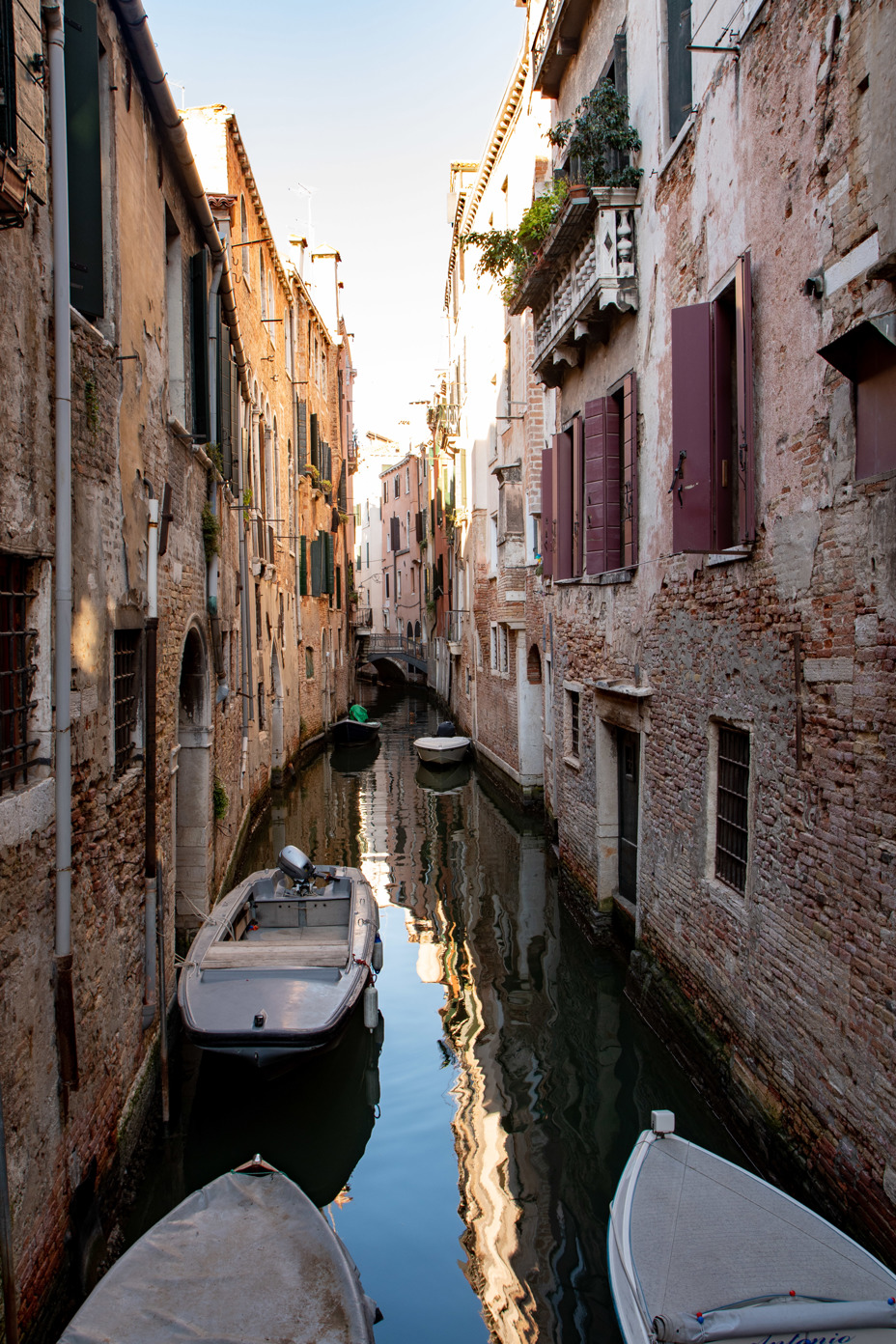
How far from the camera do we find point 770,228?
5742 mm

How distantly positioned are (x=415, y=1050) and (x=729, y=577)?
4706 mm

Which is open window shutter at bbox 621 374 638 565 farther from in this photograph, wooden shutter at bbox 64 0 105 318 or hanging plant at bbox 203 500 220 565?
wooden shutter at bbox 64 0 105 318

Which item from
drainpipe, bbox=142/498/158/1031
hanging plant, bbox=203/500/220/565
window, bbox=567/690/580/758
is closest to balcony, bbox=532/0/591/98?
hanging plant, bbox=203/500/220/565

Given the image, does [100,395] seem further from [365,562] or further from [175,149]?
[365,562]

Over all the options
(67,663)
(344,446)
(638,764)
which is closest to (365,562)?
(344,446)

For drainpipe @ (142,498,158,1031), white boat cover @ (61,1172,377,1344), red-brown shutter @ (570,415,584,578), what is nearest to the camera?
white boat cover @ (61,1172,377,1344)

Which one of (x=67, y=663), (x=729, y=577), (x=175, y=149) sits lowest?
(x=67, y=663)

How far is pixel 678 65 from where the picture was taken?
789 centimetres

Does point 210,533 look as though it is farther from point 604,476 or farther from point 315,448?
point 315,448

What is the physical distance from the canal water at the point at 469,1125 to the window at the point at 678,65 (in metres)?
7.44

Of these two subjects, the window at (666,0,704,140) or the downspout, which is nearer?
the downspout

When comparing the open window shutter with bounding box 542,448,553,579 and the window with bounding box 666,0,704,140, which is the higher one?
the window with bounding box 666,0,704,140

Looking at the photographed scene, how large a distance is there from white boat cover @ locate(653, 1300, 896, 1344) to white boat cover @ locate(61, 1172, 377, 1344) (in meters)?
1.33

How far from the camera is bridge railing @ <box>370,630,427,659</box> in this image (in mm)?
44875
